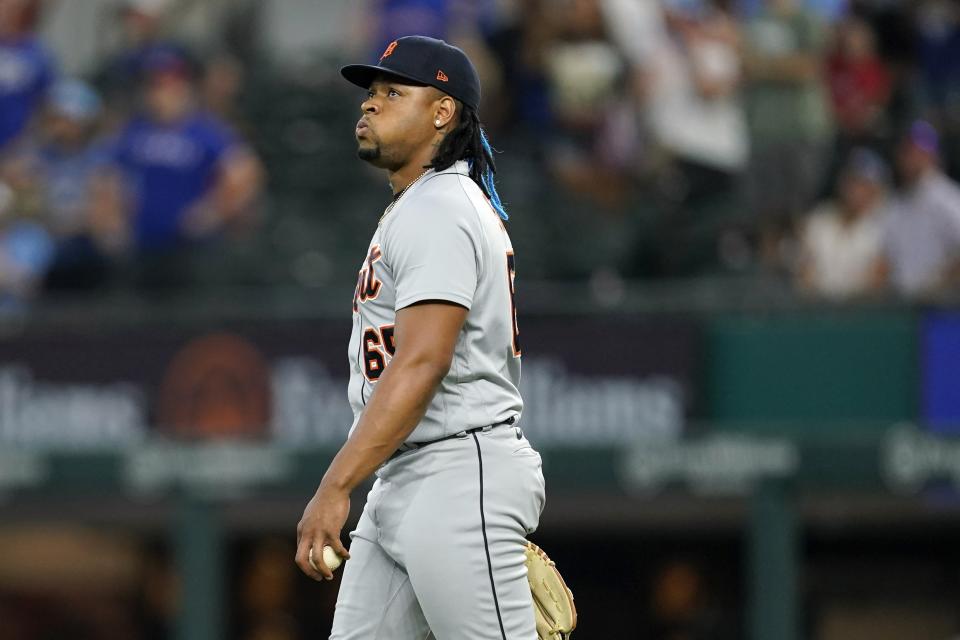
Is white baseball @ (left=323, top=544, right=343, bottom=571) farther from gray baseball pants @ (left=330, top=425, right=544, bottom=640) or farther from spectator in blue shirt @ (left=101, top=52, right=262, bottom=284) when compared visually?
spectator in blue shirt @ (left=101, top=52, right=262, bottom=284)

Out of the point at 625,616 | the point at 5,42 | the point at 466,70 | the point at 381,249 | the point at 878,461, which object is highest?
the point at 5,42

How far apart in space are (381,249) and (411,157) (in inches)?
8.1

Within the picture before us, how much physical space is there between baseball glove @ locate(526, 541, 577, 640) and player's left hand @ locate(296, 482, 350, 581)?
1.56ft

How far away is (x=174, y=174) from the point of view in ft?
29.3

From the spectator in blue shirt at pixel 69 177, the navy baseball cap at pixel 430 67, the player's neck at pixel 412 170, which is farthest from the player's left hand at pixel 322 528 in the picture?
the spectator in blue shirt at pixel 69 177

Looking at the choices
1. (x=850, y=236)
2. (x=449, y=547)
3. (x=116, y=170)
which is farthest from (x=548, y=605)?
(x=116, y=170)

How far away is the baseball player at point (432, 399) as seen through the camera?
330cm

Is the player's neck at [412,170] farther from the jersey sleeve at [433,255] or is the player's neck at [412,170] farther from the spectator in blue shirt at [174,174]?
the spectator in blue shirt at [174,174]

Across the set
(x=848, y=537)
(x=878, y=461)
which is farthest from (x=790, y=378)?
(x=848, y=537)

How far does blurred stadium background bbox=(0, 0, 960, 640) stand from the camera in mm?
7961

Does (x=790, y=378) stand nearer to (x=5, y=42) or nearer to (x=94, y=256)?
(x=94, y=256)

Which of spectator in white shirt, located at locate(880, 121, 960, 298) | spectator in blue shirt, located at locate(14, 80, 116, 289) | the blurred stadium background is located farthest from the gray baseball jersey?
spectator in blue shirt, located at locate(14, 80, 116, 289)

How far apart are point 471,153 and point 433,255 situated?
38cm

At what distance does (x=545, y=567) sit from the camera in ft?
11.8
